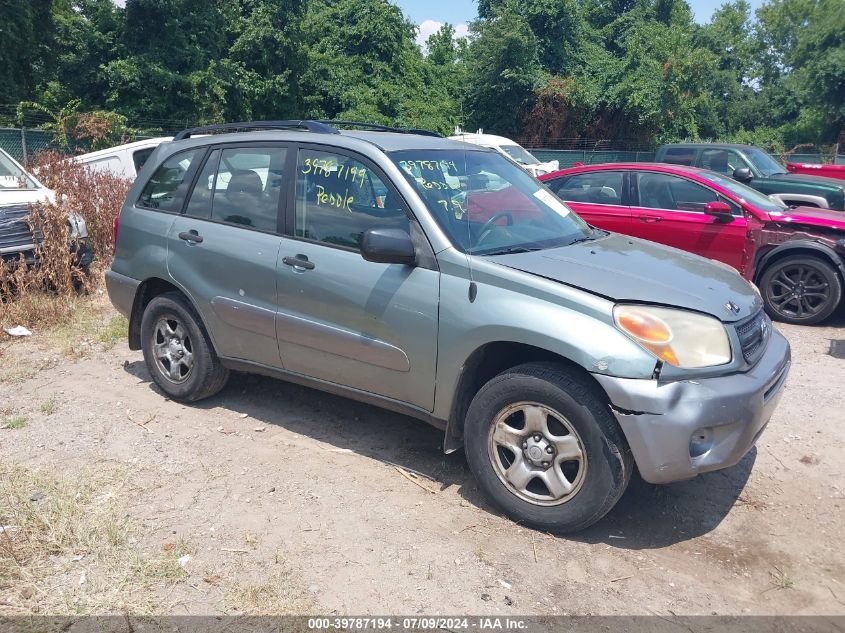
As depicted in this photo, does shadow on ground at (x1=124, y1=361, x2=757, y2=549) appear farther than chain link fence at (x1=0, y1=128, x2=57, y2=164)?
No

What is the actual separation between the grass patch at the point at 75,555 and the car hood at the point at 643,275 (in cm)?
226

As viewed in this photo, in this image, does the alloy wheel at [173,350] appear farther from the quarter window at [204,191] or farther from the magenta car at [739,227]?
the magenta car at [739,227]

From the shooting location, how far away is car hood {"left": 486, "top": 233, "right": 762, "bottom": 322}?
11.9 ft

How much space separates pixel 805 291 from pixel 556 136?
2347 cm

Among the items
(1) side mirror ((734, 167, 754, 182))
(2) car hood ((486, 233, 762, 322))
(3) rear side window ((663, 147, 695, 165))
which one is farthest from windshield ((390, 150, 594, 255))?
(3) rear side window ((663, 147, 695, 165))

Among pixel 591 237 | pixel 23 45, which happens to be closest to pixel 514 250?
pixel 591 237

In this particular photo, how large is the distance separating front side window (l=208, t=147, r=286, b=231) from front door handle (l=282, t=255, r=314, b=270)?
29 centimetres

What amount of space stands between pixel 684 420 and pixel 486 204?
173 cm

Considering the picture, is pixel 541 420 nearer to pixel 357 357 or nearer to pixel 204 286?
pixel 357 357

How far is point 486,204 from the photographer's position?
4.37m

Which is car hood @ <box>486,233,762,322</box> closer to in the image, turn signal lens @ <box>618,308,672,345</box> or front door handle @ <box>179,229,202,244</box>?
turn signal lens @ <box>618,308,672,345</box>

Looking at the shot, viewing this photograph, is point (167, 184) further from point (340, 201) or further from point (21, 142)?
point (21, 142)

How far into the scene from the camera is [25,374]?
6.02m

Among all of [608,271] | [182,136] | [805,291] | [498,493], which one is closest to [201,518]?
[498,493]
